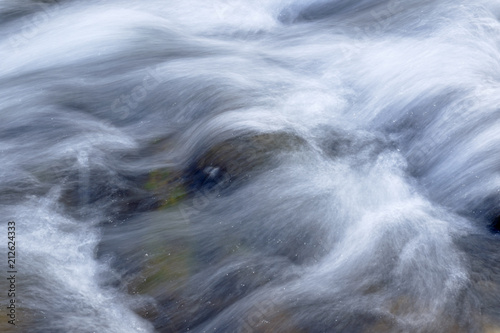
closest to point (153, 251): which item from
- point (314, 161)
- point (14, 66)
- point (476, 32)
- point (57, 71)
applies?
point (314, 161)

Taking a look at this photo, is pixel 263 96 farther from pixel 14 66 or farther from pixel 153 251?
pixel 14 66

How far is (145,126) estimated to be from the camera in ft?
20.1

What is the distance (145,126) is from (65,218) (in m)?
1.56

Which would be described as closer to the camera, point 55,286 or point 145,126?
point 55,286

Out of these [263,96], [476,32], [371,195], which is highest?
[476,32]

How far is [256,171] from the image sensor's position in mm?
5242
